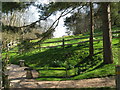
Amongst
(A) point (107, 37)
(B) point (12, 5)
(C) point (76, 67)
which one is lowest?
(C) point (76, 67)

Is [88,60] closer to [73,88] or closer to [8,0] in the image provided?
[73,88]

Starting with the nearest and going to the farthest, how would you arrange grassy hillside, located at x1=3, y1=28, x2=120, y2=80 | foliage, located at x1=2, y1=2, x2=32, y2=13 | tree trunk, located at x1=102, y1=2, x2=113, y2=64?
foliage, located at x1=2, y1=2, x2=32, y2=13 < grassy hillside, located at x1=3, y1=28, x2=120, y2=80 < tree trunk, located at x1=102, y1=2, x2=113, y2=64

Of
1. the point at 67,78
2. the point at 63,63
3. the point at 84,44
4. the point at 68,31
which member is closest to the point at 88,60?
the point at 63,63

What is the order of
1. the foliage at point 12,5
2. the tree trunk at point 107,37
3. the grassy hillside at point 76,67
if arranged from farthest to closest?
the tree trunk at point 107,37
the grassy hillside at point 76,67
the foliage at point 12,5

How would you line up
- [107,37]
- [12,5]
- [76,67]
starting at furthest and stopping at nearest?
[76,67]
[107,37]
[12,5]

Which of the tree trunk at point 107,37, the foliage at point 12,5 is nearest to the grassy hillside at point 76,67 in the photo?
the tree trunk at point 107,37

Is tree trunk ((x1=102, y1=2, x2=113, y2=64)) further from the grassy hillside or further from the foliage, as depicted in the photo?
the foliage

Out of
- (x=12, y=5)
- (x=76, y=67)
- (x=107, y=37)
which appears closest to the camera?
(x=12, y=5)

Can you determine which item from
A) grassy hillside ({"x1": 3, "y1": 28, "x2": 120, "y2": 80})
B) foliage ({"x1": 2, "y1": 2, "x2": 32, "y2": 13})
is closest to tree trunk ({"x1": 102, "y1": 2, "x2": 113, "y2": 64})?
grassy hillside ({"x1": 3, "y1": 28, "x2": 120, "y2": 80})

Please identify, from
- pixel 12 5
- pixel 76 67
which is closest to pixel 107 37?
pixel 76 67

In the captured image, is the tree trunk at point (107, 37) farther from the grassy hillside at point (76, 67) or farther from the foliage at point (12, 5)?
the foliage at point (12, 5)

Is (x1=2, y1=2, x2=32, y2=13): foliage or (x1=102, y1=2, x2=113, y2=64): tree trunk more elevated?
(x1=2, y1=2, x2=32, y2=13): foliage

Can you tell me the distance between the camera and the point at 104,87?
552 cm

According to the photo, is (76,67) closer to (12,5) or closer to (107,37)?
(107,37)
